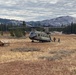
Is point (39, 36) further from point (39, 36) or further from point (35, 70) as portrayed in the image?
point (35, 70)

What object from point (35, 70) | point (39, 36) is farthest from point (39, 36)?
point (35, 70)

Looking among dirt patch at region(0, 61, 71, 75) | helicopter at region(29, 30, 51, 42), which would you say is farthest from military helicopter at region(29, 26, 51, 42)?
dirt patch at region(0, 61, 71, 75)

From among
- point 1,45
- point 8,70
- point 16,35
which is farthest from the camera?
point 16,35

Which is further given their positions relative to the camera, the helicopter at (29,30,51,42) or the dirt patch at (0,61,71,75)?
the helicopter at (29,30,51,42)

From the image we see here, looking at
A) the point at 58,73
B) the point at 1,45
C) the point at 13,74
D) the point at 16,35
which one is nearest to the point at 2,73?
the point at 13,74

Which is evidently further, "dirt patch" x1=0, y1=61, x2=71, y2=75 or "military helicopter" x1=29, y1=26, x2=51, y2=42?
"military helicopter" x1=29, y1=26, x2=51, y2=42

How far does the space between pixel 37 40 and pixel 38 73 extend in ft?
123

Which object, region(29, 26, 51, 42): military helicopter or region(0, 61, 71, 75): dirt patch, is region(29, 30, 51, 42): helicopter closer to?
region(29, 26, 51, 42): military helicopter

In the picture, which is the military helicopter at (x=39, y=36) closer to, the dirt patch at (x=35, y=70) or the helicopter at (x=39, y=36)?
the helicopter at (x=39, y=36)

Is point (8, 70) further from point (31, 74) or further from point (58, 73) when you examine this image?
point (58, 73)

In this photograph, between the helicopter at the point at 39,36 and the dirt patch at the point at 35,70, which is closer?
the dirt patch at the point at 35,70

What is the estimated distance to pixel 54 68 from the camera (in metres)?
18.8

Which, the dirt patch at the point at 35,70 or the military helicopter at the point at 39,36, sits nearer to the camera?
the dirt patch at the point at 35,70

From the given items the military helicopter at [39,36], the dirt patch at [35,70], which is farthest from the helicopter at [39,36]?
the dirt patch at [35,70]
